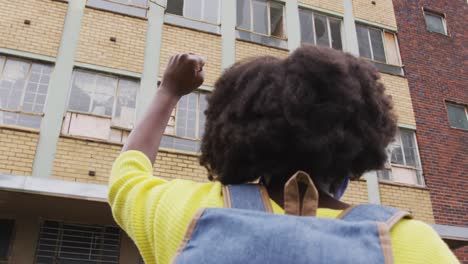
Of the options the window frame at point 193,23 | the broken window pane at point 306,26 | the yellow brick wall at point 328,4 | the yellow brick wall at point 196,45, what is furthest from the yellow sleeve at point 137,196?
the yellow brick wall at point 328,4

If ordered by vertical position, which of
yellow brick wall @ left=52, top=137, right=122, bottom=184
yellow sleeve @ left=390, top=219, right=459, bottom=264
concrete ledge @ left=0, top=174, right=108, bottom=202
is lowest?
yellow sleeve @ left=390, top=219, right=459, bottom=264

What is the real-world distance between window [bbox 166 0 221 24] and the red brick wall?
5.76 m

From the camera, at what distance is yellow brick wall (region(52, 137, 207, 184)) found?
8.39m

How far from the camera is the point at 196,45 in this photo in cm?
1095

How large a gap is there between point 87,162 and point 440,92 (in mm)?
9993

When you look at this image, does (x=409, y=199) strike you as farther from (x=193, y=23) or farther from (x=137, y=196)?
(x=137, y=196)

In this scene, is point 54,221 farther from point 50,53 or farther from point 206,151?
point 206,151

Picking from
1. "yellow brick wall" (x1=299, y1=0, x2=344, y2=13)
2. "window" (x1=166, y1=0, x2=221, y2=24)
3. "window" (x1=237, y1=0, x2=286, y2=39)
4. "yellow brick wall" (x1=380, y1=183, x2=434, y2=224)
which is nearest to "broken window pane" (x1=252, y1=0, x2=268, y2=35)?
"window" (x1=237, y1=0, x2=286, y2=39)

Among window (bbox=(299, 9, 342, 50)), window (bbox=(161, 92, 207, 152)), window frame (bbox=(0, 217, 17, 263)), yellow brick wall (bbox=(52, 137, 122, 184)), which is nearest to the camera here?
window frame (bbox=(0, 217, 17, 263))

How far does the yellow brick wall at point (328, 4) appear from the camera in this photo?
13.0 metres

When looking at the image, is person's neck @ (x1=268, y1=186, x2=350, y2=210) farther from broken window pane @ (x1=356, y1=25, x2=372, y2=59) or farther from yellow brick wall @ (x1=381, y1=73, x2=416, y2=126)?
broken window pane @ (x1=356, y1=25, x2=372, y2=59)

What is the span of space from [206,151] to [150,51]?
30.6 feet

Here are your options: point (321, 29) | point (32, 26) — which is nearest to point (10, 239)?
point (32, 26)

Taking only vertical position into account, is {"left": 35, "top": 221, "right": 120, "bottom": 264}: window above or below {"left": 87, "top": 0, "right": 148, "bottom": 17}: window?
below
